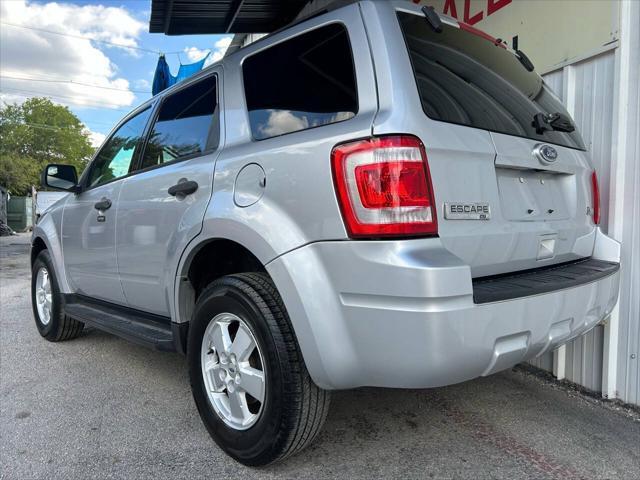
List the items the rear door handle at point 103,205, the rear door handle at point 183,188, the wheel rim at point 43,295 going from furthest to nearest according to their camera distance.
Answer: the wheel rim at point 43,295, the rear door handle at point 103,205, the rear door handle at point 183,188

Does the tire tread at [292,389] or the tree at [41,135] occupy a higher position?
the tree at [41,135]

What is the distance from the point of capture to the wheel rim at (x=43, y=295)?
4508 millimetres

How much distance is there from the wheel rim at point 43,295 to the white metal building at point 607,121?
13.7 ft

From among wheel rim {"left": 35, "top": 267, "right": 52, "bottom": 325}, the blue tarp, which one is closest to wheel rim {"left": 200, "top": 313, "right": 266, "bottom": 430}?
wheel rim {"left": 35, "top": 267, "right": 52, "bottom": 325}

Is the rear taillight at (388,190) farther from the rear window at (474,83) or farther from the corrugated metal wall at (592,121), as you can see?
the corrugated metal wall at (592,121)

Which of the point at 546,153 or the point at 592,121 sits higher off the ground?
the point at 592,121

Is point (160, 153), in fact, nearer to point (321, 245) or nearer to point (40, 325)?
point (321, 245)

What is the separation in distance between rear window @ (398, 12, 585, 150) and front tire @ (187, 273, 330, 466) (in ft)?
3.50

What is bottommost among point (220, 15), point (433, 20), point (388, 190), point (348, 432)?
point (348, 432)

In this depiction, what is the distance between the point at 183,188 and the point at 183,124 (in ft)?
1.93

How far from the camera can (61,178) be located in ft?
13.2


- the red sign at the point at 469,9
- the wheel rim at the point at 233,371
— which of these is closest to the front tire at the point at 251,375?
the wheel rim at the point at 233,371

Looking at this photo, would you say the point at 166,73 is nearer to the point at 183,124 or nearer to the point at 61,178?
the point at 61,178

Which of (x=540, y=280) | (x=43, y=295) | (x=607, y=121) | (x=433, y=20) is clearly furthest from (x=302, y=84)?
(x=43, y=295)
